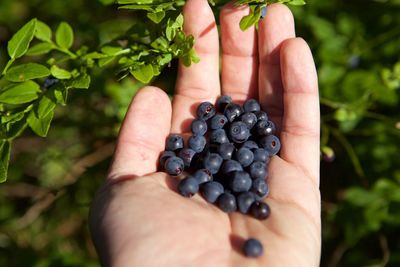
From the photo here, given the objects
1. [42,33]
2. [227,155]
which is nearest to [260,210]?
[227,155]

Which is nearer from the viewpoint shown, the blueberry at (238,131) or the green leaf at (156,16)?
the green leaf at (156,16)

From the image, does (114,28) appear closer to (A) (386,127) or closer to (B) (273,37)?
(B) (273,37)

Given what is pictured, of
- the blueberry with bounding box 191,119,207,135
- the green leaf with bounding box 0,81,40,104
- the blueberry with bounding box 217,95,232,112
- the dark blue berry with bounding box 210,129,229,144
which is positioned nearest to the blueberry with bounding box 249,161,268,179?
the dark blue berry with bounding box 210,129,229,144

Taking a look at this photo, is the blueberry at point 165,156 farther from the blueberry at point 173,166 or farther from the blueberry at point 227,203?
the blueberry at point 227,203

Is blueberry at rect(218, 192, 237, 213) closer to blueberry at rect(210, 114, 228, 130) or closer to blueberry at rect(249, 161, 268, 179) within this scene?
blueberry at rect(249, 161, 268, 179)

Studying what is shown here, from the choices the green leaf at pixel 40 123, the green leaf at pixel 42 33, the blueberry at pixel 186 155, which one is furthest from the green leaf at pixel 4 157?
the blueberry at pixel 186 155

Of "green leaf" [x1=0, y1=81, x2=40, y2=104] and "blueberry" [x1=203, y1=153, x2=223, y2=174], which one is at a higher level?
"green leaf" [x1=0, y1=81, x2=40, y2=104]

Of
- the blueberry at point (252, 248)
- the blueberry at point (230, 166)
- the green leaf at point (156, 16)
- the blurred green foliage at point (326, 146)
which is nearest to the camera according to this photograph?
the blueberry at point (252, 248)
